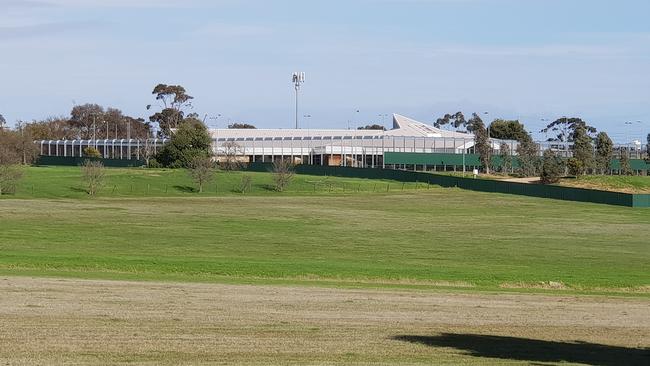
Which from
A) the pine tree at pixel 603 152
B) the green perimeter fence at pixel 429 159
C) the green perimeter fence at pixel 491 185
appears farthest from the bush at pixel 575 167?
the green perimeter fence at pixel 429 159

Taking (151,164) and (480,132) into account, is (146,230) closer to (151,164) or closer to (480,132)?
(151,164)

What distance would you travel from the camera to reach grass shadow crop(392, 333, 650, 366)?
23.2 m

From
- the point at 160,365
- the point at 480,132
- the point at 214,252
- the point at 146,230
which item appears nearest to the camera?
the point at 160,365

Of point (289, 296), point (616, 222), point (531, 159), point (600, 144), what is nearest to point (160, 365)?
A: point (289, 296)

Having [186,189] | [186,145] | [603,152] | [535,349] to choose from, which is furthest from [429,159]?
[535,349]

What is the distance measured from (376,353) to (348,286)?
1646 cm

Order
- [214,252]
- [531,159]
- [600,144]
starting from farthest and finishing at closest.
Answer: [600,144] → [531,159] → [214,252]

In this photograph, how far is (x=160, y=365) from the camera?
840 inches

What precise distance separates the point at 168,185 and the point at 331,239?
60.4 m

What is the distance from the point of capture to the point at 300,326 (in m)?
27.3

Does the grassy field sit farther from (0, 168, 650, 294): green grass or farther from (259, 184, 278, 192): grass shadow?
(259, 184, 278, 192): grass shadow

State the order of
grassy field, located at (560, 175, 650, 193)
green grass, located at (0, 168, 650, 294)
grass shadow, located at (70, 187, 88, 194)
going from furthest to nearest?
grassy field, located at (560, 175, 650, 193) < grass shadow, located at (70, 187, 88, 194) < green grass, located at (0, 168, 650, 294)

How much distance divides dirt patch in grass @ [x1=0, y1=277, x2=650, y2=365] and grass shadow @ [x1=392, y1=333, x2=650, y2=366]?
0.9 inches

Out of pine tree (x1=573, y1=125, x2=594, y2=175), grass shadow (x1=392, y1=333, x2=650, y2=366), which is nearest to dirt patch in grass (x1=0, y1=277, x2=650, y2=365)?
grass shadow (x1=392, y1=333, x2=650, y2=366)
